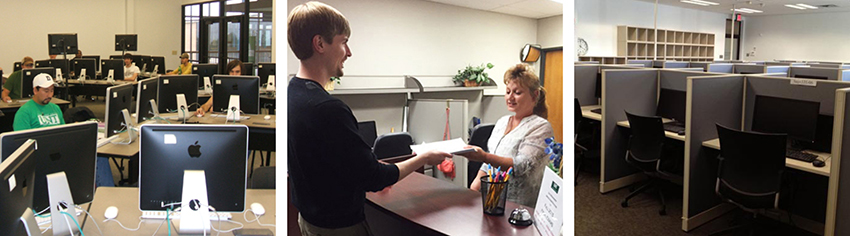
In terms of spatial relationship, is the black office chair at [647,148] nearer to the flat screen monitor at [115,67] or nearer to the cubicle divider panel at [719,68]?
the cubicle divider panel at [719,68]

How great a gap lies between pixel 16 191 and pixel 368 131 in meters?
1.19

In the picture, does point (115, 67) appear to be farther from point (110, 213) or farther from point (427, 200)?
point (427, 200)

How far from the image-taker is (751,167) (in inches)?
125

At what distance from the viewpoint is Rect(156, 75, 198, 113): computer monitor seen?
4.49m

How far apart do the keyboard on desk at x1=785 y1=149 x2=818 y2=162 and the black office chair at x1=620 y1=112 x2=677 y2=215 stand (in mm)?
821

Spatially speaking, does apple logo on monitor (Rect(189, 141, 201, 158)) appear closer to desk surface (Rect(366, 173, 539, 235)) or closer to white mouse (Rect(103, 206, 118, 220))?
white mouse (Rect(103, 206, 118, 220))

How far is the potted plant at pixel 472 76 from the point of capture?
0.75 meters

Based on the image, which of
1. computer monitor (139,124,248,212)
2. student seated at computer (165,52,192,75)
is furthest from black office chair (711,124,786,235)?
student seated at computer (165,52,192,75)

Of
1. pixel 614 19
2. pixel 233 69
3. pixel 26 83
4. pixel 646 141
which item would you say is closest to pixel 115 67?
pixel 26 83

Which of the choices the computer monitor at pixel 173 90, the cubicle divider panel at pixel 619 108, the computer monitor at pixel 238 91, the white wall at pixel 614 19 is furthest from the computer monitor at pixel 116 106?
the white wall at pixel 614 19

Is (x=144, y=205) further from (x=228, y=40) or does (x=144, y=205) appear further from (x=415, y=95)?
(x=228, y=40)

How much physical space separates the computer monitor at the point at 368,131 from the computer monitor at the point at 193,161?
1225 mm

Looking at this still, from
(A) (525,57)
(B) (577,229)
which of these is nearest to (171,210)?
(A) (525,57)

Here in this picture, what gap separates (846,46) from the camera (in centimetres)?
1591
